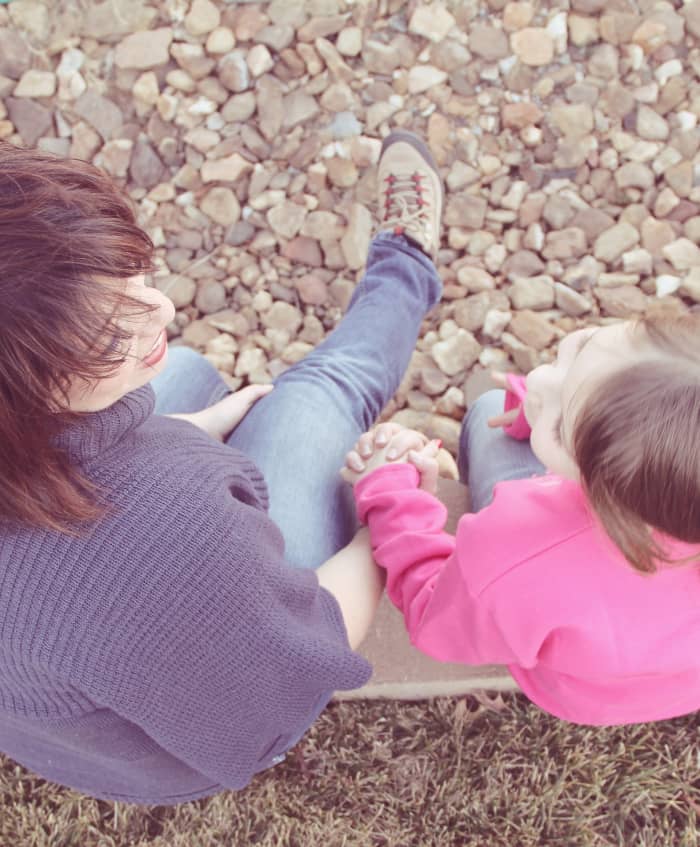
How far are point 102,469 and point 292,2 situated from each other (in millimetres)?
1584

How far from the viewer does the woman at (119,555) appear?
2.28 feet

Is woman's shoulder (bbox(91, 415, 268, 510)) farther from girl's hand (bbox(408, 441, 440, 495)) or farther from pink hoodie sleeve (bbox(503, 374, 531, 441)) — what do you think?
pink hoodie sleeve (bbox(503, 374, 531, 441))

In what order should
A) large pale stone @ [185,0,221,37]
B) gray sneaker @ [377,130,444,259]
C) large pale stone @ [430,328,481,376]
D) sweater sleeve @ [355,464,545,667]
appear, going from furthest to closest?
large pale stone @ [185,0,221,37], large pale stone @ [430,328,481,376], gray sneaker @ [377,130,444,259], sweater sleeve @ [355,464,545,667]

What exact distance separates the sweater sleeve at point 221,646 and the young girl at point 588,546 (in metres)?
0.20

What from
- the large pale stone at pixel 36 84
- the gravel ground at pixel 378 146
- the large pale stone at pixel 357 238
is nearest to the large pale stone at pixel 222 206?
the gravel ground at pixel 378 146

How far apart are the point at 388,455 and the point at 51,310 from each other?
66cm

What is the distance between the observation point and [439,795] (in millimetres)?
1358

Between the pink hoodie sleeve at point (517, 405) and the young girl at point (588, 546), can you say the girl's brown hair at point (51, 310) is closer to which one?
the young girl at point (588, 546)

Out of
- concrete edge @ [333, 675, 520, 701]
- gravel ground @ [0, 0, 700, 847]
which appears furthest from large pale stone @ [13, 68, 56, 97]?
concrete edge @ [333, 675, 520, 701]

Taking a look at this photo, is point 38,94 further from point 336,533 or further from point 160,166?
point 336,533

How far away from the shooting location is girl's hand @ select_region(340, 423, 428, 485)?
1220 millimetres

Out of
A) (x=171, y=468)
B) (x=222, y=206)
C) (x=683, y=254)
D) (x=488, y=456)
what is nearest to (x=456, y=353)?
(x=488, y=456)

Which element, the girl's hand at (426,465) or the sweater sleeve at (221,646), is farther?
the girl's hand at (426,465)

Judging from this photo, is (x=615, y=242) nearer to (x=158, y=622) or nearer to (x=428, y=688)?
(x=428, y=688)
